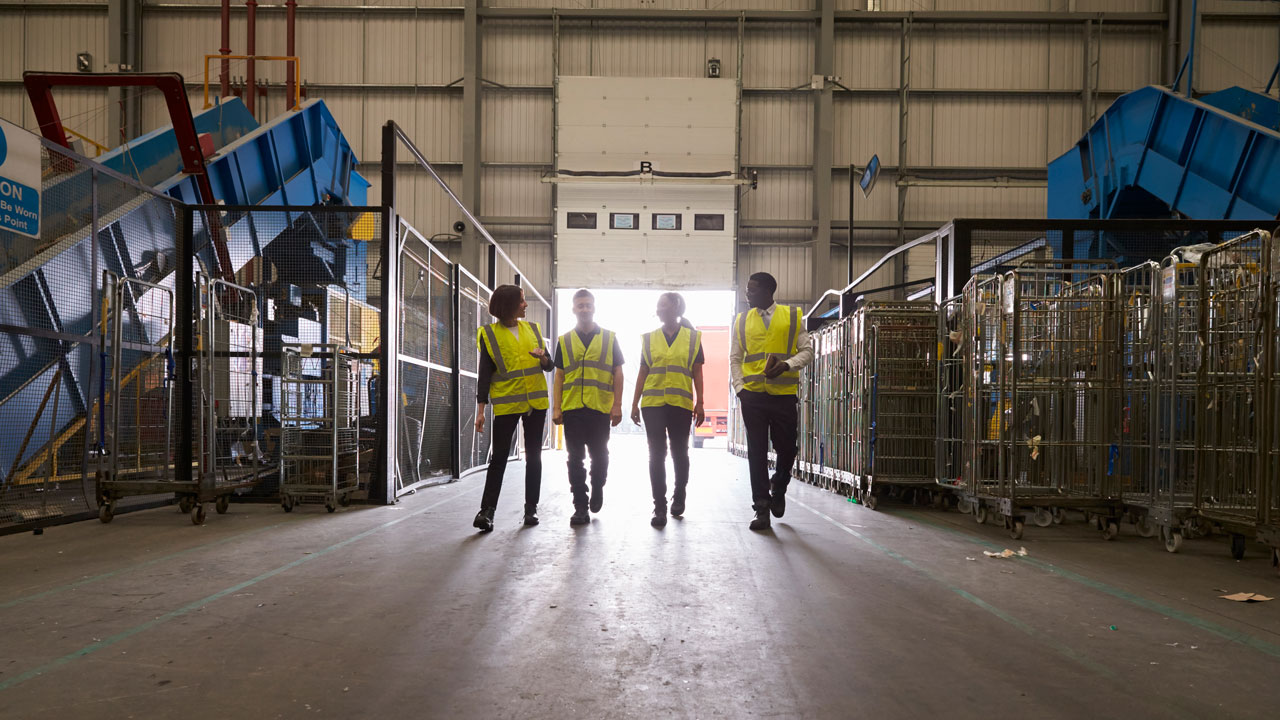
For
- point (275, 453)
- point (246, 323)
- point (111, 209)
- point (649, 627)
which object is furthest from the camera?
point (275, 453)

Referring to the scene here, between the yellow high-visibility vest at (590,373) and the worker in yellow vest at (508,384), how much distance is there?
0.30m

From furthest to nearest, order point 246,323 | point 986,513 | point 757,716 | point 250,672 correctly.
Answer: point 246,323, point 986,513, point 250,672, point 757,716

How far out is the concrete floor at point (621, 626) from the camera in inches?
105

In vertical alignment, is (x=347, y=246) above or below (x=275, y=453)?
above

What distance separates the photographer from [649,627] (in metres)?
3.50

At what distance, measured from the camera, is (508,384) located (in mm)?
6359

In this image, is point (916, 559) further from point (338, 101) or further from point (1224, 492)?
point (338, 101)

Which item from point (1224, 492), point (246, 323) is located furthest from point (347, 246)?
point (1224, 492)

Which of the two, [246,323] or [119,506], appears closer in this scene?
[119,506]

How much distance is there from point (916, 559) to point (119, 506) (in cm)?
672

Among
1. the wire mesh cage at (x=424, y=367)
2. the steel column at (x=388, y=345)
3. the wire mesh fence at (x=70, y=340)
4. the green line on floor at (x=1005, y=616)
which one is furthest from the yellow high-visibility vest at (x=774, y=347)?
the wire mesh fence at (x=70, y=340)

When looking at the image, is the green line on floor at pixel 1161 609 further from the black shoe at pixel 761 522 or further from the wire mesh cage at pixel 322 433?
the wire mesh cage at pixel 322 433

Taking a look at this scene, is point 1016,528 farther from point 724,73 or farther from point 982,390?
point 724,73

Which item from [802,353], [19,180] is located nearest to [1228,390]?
[802,353]
